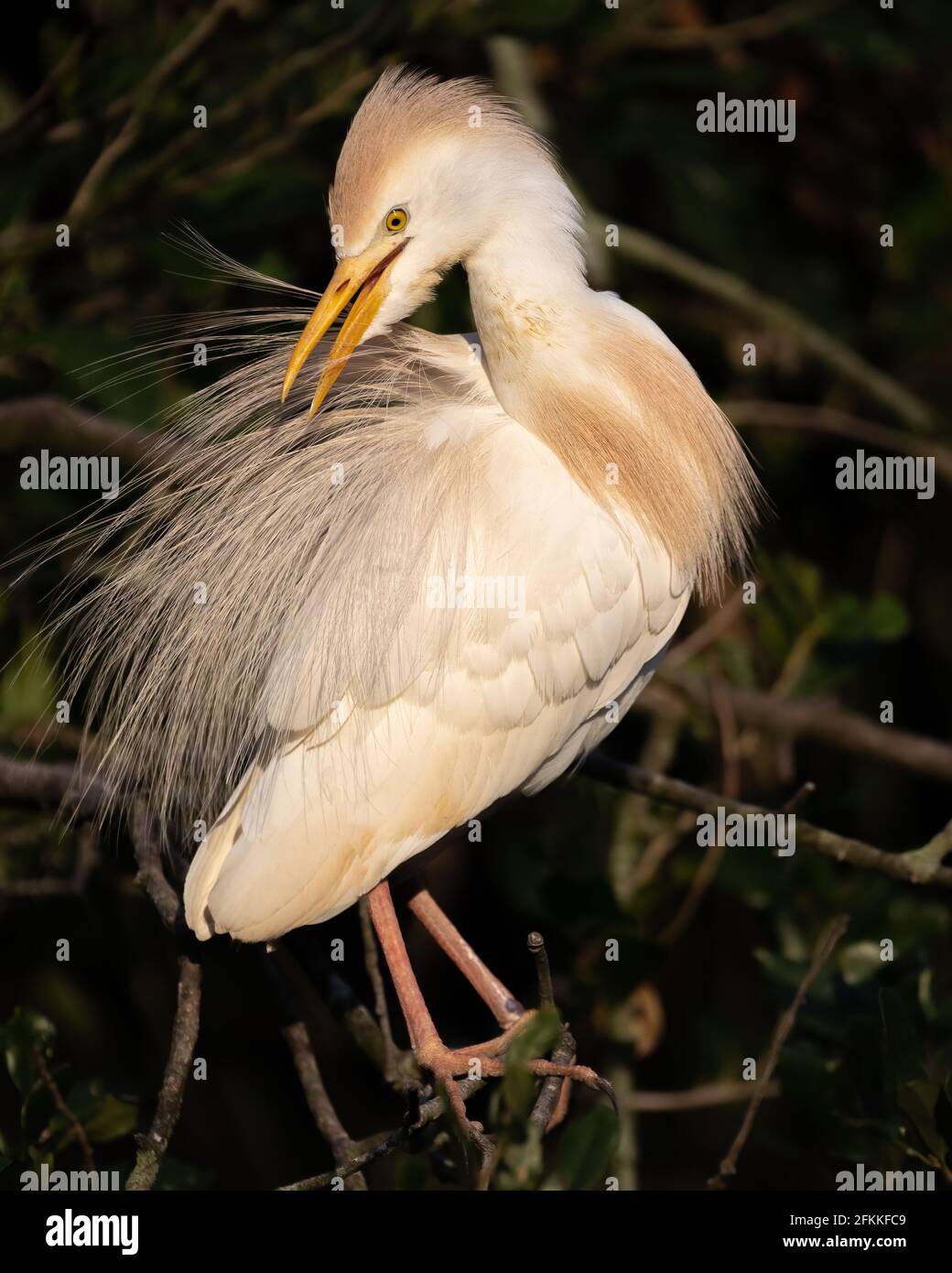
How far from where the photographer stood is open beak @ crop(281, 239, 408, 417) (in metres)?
1.89

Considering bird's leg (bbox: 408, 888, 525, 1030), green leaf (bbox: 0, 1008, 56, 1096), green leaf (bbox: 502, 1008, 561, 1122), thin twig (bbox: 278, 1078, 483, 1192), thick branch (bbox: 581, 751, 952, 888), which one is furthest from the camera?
bird's leg (bbox: 408, 888, 525, 1030)

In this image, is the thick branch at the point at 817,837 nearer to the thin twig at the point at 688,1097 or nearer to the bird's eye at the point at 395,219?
the thin twig at the point at 688,1097

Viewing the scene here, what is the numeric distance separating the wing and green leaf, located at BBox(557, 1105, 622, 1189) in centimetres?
58

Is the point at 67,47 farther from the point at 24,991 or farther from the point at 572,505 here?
the point at 24,991

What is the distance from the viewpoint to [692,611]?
3.83 m

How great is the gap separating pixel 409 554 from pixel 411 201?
489 mm

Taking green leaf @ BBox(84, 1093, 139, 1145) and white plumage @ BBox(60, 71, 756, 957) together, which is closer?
white plumage @ BBox(60, 71, 756, 957)

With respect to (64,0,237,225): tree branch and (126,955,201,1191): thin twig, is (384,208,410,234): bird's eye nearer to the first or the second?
(64,0,237,225): tree branch

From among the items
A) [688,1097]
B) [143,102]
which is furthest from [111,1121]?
[143,102]

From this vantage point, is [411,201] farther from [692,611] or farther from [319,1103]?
[692,611]

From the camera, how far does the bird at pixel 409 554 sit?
1934mm

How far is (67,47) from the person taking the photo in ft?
8.55

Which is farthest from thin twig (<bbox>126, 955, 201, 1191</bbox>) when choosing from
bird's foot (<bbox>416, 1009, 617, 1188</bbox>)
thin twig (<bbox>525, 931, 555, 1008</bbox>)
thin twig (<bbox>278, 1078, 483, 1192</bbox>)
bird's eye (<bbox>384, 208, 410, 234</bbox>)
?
bird's eye (<bbox>384, 208, 410, 234</bbox>)

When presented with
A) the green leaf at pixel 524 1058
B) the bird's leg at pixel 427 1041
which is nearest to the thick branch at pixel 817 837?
the bird's leg at pixel 427 1041
